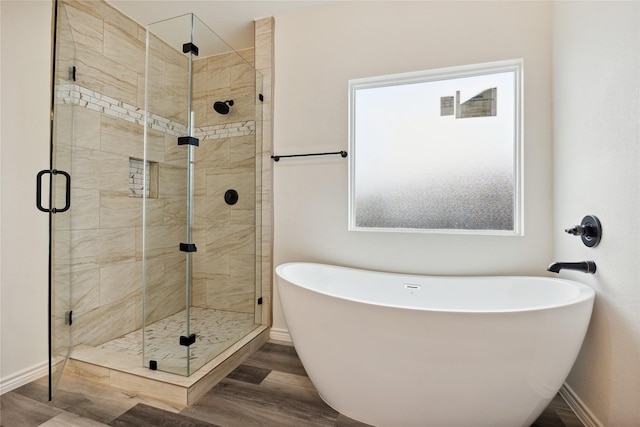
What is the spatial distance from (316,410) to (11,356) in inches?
66.3

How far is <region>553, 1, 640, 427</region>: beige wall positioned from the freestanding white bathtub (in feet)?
0.45

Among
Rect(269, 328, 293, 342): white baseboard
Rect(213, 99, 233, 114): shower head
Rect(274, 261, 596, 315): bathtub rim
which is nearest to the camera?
Rect(274, 261, 596, 315): bathtub rim

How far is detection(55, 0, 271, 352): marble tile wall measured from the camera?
1.64 metres

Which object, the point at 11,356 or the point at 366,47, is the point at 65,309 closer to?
the point at 11,356

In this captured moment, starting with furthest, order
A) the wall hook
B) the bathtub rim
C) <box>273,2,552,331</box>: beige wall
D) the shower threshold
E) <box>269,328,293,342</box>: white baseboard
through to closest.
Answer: <box>269,328,293,342</box>: white baseboard
<box>273,2,552,331</box>: beige wall
the shower threshold
the wall hook
the bathtub rim

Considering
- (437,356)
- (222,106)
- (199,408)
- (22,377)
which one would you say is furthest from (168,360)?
(222,106)

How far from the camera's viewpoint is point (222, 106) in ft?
6.43

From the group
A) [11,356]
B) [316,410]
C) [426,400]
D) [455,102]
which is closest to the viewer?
[426,400]

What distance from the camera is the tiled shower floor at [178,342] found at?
1614 millimetres

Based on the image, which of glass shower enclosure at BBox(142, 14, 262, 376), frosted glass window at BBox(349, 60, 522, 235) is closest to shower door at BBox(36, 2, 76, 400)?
glass shower enclosure at BBox(142, 14, 262, 376)

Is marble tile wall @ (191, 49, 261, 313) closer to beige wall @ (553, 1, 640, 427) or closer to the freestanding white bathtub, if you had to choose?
the freestanding white bathtub

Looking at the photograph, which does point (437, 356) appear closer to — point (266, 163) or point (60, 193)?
point (266, 163)

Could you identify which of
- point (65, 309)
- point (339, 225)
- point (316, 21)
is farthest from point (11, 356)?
point (316, 21)

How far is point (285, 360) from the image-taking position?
197 cm
